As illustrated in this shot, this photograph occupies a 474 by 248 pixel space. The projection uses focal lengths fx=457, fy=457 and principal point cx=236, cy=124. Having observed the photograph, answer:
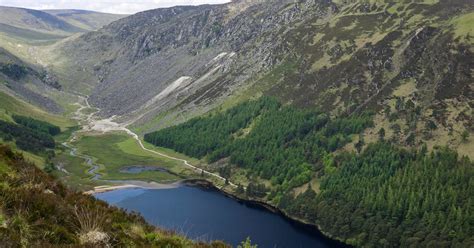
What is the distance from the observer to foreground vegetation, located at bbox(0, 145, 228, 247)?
684 inches

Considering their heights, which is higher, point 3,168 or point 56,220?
point 3,168

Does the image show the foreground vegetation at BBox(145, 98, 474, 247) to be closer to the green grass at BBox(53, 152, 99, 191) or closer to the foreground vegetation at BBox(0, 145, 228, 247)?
the green grass at BBox(53, 152, 99, 191)

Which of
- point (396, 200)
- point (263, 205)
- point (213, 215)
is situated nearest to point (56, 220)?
point (213, 215)

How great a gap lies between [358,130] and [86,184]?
109 m

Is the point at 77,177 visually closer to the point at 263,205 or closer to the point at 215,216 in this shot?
the point at 215,216

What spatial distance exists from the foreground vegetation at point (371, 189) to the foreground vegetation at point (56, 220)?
11256 centimetres

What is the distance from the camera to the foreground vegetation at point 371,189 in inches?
4929

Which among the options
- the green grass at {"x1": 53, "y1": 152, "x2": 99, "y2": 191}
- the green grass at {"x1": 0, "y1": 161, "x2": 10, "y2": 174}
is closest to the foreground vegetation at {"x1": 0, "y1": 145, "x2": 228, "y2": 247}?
the green grass at {"x1": 0, "y1": 161, "x2": 10, "y2": 174}

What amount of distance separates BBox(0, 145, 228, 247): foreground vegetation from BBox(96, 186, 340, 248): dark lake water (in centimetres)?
8443

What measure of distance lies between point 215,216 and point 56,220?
4921 inches

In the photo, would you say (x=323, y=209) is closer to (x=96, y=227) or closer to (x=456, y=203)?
(x=456, y=203)

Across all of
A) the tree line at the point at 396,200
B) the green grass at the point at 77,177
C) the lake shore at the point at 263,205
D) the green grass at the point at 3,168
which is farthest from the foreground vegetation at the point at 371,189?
the green grass at the point at 3,168

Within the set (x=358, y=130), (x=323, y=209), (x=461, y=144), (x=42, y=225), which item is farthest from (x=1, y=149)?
(x=358, y=130)

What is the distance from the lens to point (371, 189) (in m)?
149
